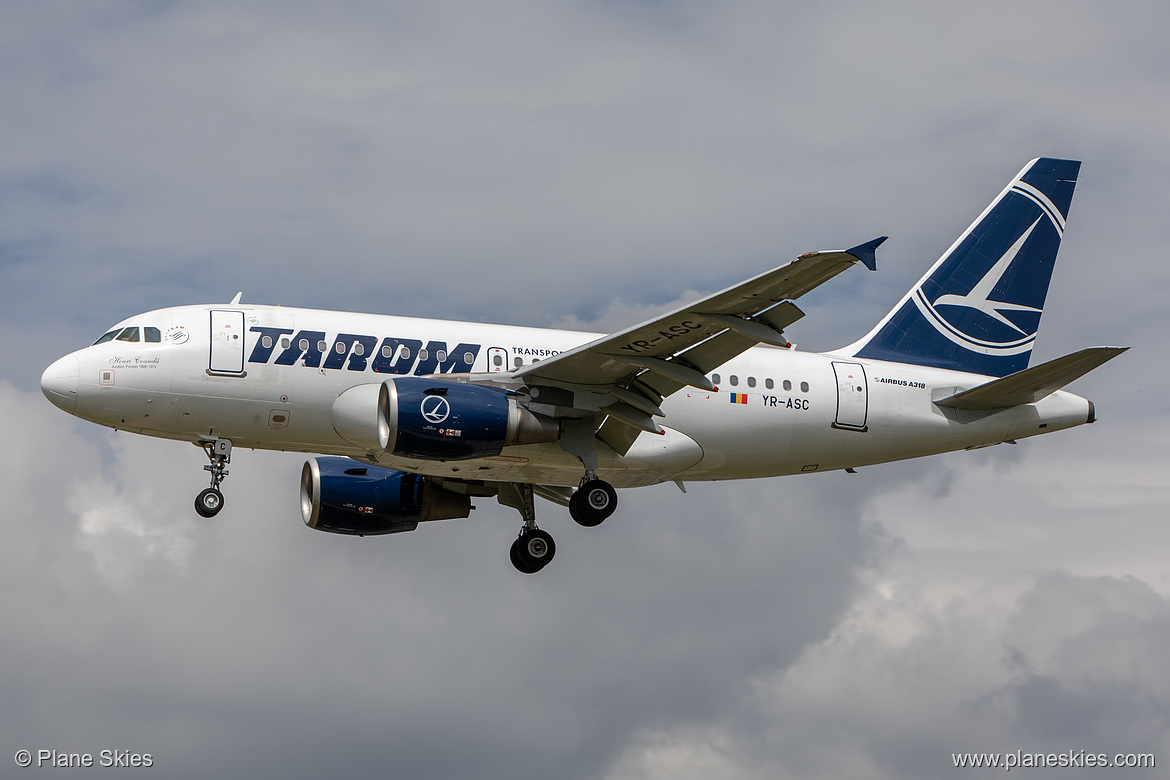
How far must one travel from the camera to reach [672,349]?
1012 inches

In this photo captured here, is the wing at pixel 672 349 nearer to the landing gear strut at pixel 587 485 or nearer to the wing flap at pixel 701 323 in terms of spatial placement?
the wing flap at pixel 701 323

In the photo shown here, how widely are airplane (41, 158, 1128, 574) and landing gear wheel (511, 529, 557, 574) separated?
0.17 feet

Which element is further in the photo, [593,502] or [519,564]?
[519,564]

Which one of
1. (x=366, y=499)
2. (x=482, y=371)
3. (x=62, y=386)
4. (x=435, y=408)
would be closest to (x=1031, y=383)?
(x=482, y=371)

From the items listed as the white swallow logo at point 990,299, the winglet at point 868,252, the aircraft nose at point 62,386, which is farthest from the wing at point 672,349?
the white swallow logo at point 990,299

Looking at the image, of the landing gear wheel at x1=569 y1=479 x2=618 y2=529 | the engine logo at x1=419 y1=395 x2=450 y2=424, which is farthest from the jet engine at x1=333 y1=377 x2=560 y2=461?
the landing gear wheel at x1=569 y1=479 x2=618 y2=529

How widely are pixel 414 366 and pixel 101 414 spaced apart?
22.1 feet

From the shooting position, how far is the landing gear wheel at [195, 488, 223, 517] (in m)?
27.4

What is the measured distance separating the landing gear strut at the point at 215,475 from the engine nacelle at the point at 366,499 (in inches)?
175

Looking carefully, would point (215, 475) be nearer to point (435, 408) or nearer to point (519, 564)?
point (435, 408)

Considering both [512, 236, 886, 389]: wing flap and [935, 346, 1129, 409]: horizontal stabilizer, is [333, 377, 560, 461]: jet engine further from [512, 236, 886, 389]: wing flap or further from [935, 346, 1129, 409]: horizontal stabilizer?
[935, 346, 1129, 409]: horizontal stabilizer

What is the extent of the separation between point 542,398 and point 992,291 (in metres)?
14.3

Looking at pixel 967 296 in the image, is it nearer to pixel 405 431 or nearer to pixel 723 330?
pixel 723 330

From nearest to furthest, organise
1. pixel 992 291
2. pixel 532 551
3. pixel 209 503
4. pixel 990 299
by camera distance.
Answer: pixel 209 503 → pixel 532 551 → pixel 990 299 → pixel 992 291
